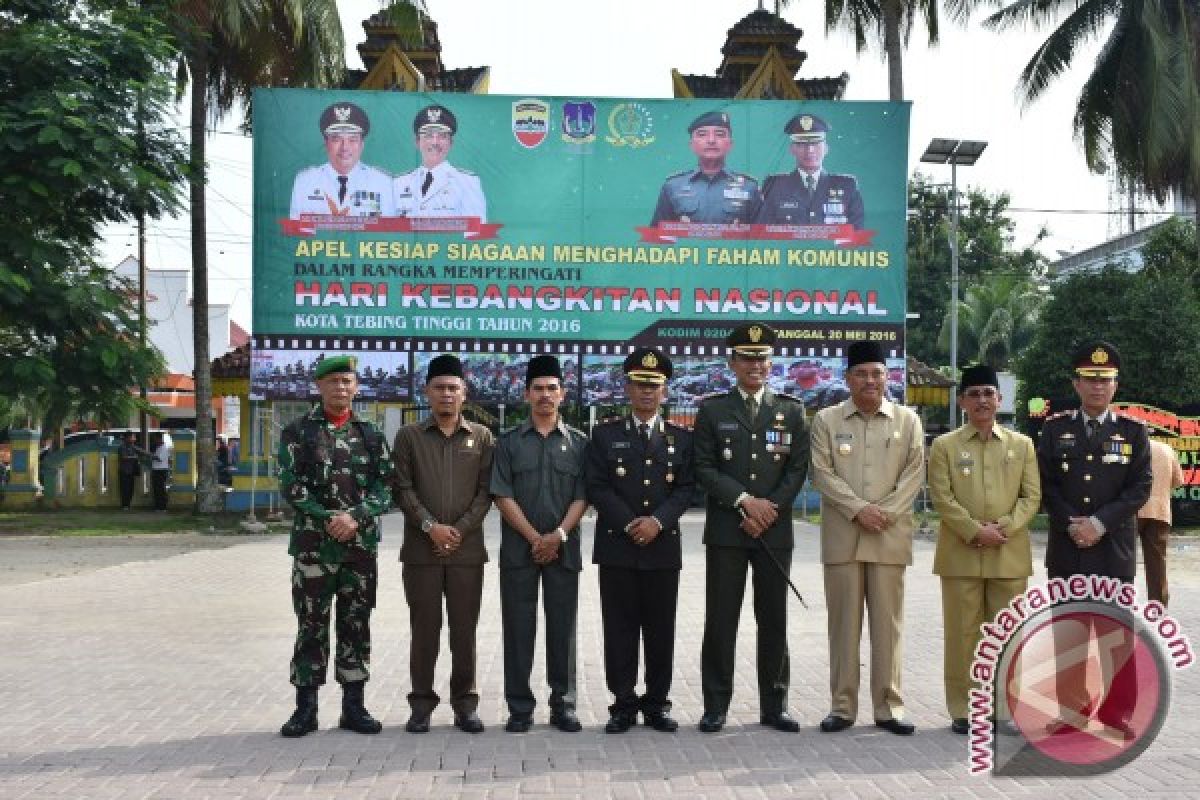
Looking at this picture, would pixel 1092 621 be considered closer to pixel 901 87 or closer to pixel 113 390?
pixel 113 390

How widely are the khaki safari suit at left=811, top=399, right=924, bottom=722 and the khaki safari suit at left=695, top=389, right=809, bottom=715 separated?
0.70 feet

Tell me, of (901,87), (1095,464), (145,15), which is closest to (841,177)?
(901,87)

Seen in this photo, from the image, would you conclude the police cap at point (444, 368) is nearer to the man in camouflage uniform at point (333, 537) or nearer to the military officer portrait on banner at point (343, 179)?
the man in camouflage uniform at point (333, 537)

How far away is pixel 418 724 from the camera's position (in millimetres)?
6914

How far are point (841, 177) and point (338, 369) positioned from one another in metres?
17.0

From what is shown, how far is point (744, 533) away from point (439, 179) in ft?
53.8

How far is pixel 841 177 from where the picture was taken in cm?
2284

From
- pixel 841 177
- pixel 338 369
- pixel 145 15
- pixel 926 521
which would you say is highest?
pixel 145 15

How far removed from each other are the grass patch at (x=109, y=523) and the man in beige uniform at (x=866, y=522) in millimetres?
16121

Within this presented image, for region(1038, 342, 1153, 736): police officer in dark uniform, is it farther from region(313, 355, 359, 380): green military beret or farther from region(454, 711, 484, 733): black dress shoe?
region(313, 355, 359, 380): green military beret

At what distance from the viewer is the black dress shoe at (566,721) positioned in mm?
6934

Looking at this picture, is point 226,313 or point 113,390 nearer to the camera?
point 113,390

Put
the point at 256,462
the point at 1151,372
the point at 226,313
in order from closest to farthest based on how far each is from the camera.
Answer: the point at 1151,372 < the point at 256,462 < the point at 226,313

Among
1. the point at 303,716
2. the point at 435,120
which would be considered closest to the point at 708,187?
the point at 435,120
